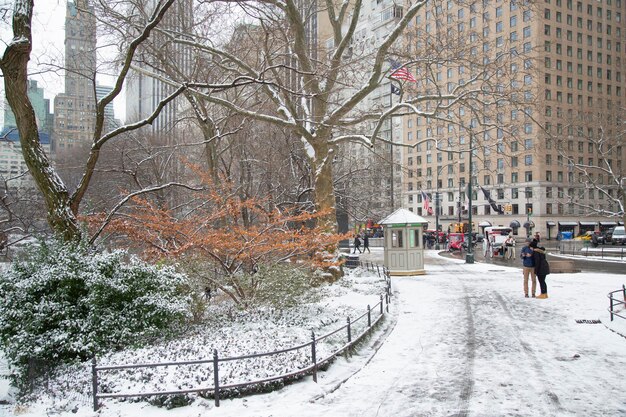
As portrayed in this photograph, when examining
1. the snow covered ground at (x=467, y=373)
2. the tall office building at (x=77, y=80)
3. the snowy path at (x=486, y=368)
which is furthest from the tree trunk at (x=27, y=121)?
the snowy path at (x=486, y=368)

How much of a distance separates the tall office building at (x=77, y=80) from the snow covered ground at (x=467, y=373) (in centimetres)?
1064

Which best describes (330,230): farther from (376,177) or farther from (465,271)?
(376,177)

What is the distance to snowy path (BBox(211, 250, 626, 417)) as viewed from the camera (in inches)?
274

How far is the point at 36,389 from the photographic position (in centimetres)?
855

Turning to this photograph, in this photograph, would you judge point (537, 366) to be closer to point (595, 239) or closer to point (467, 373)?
point (467, 373)

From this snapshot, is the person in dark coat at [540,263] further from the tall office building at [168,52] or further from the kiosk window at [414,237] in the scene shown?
the tall office building at [168,52]

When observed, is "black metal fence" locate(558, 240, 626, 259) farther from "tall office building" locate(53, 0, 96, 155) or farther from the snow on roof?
"tall office building" locate(53, 0, 96, 155)

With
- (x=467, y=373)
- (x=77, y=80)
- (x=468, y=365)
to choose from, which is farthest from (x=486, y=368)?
(x=77, y=80)

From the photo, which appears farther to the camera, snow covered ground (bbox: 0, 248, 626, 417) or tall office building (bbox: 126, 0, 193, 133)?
tall office building (bbox: 126, 0, 193, 133)

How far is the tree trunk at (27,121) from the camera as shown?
10.5 m

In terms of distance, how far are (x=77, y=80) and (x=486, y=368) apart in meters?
20.7

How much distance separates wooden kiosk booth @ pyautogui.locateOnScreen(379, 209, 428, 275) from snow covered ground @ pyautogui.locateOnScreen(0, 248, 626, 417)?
8.98 meters

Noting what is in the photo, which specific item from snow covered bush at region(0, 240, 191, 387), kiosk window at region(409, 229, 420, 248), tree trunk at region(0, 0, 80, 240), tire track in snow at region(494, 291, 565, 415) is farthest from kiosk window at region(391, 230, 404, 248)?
tree trunk at region(0, 0, 80, 240)

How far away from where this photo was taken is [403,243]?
23.7 meters
